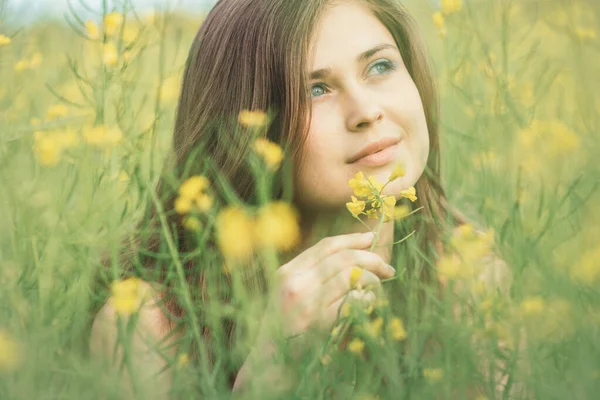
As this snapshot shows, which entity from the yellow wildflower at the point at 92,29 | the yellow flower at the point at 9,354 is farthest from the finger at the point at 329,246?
the yellow wildflower at the point at 92,29

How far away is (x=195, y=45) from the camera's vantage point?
73.4 inches

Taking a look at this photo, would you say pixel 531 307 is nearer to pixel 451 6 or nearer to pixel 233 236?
pixel 233 236

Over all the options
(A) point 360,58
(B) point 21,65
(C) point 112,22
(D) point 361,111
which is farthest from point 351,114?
(B) point 21,65

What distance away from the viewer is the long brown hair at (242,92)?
5.07ft

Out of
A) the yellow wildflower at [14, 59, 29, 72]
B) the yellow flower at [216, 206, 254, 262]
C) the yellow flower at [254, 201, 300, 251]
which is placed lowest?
the yellow flower at [216, 206, 254, 262]

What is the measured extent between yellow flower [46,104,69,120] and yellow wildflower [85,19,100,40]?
20cm

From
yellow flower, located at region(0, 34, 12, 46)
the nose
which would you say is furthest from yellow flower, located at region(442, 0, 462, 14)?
yellow flower, located at region(0, 34, 12, 46)

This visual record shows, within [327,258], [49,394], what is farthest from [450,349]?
[49,394]

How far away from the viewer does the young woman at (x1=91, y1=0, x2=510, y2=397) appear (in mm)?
1468

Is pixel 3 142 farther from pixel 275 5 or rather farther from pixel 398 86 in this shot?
pixel 398 86

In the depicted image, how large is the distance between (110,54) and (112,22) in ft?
0.20

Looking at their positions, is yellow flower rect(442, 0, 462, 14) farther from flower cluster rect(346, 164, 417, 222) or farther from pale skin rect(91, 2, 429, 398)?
flower cluster rect(346, 164, 417, 222)

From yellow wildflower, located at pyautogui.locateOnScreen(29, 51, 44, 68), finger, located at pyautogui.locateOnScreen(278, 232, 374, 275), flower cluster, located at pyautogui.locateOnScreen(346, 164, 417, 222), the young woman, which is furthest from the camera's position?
yellow wildflower, located at pyautogui.locateOnScreen(29, 51, 44, 68)

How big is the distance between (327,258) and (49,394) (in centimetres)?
48
